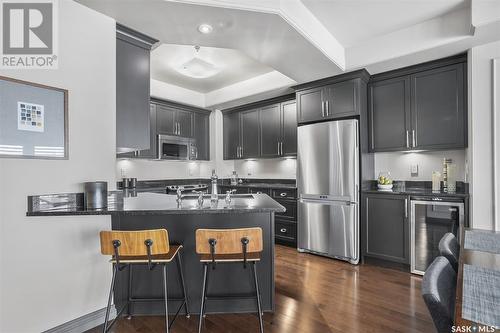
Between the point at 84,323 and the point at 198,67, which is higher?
the point at 198,67

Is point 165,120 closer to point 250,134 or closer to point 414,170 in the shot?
point 250,134

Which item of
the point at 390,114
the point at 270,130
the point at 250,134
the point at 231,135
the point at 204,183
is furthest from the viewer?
the point at 204,183

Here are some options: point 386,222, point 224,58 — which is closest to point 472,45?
point 386,222

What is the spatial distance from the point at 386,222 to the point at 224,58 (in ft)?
10.4

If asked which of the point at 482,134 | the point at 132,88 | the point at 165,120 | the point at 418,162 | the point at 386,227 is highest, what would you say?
the point at 165,120

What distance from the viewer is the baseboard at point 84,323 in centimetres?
190

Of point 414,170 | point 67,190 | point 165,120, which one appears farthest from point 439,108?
point 165,120

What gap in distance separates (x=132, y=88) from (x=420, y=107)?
337 centimetres

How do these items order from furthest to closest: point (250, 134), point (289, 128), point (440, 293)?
point (250, 134) → point (289, 128) → point (440, 293)

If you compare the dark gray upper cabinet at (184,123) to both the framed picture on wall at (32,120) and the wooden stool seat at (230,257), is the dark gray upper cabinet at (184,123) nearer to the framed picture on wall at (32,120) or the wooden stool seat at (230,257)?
the framed picture on wall at (32,120)

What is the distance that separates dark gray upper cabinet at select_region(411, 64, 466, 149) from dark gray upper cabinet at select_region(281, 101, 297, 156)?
5.77ft

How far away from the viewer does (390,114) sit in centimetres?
350

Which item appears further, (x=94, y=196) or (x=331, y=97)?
(x=331, y=97)

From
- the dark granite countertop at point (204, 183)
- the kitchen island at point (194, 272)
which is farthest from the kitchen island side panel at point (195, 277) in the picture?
the dark granite countertop at point (204, 183)
